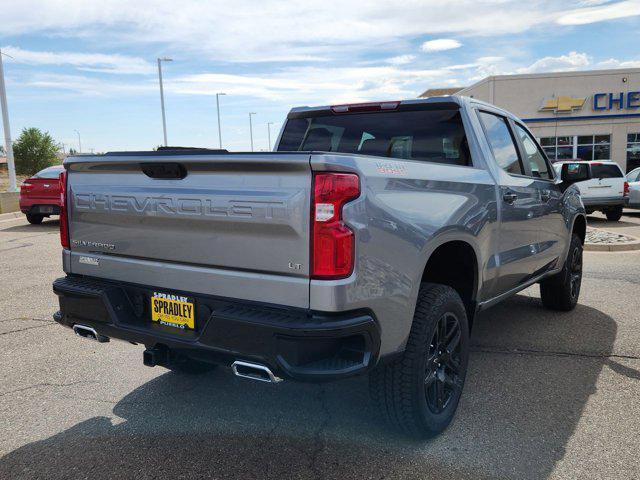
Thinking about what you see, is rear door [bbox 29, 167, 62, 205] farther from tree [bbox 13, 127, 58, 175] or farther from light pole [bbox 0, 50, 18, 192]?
tree [bbox 13, 127, 58, 175]

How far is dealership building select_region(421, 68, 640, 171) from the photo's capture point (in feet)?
101

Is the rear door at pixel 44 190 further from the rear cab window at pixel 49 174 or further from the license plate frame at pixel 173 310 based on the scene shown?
the license plate frame at pixel 173 310

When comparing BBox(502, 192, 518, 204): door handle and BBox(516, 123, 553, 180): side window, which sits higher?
BBox(516, 123, 553, 180): side window

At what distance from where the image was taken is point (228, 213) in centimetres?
265

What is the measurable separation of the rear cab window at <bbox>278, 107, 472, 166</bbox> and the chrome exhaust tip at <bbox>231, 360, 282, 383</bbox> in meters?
2.03

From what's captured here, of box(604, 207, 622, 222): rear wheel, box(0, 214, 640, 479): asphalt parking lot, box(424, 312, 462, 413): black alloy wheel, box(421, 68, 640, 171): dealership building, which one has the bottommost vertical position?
box(604, 207, 622, 222): rear wheel

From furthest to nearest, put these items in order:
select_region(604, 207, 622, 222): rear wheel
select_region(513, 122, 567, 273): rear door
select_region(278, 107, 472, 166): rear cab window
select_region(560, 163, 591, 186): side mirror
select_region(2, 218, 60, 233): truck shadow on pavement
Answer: select_region(604, 207, 622, 222): rear wheel < select_region(2, 218, 60, 233): truck shadow on pavement < select_region(560, 163, 591, 186): side mirror < select_region(513, 122, 567, 273): rear door < select_region(278, 107, 472, 166): rear cab window

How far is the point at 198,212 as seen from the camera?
2750mm

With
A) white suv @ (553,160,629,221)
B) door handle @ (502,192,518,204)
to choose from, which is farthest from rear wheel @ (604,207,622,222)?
door handle @ (502,192,518,204)

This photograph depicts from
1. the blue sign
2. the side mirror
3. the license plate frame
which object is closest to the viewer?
the license plate frame

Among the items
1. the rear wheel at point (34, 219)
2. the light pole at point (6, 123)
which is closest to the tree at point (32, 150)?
the light pole at point (6, 123)

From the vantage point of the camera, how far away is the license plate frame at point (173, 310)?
9.34 ft

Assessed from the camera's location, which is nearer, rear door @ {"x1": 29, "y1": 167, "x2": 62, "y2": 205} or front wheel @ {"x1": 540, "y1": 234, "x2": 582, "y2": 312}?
front wheel @ {"x1": 540, "y1": 234, "x2": 582, "y2": 312}

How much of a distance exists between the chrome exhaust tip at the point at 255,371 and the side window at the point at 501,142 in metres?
2.47
